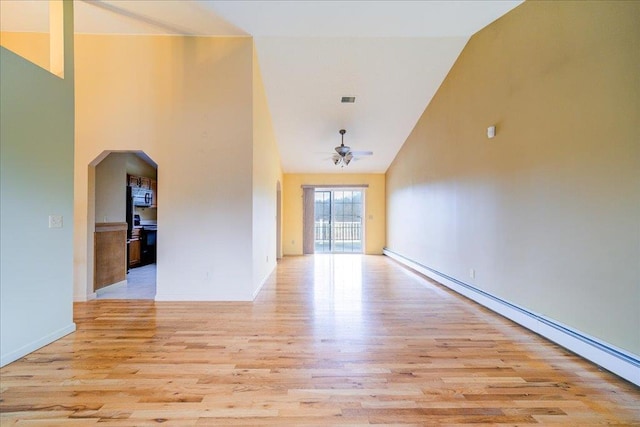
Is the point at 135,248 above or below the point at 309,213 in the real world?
below

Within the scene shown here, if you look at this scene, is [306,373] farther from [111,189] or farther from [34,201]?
[111,189]

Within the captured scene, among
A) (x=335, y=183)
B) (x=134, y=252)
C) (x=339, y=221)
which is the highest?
(x=335, y=183)

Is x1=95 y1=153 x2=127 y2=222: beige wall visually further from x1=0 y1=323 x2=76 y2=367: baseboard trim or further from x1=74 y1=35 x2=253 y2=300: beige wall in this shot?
x1=0 y1=323 x2=76 y2=367: baseboard trim

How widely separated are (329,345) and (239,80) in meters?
3.62

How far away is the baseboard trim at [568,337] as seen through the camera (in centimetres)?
212

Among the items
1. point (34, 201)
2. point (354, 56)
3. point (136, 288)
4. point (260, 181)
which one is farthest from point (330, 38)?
point (136, 288)

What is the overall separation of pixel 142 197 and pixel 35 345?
4683mm

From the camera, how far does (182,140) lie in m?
4.14

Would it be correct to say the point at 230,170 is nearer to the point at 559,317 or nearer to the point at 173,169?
the point at 173,169

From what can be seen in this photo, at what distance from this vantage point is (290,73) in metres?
4.70

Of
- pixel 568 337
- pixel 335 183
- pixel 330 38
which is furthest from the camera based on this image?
pixel 335 183

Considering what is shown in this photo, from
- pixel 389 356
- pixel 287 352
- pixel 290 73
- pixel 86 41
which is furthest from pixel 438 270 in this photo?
pixel 86 41

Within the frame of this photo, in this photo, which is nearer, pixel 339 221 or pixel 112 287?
pixel 112 287

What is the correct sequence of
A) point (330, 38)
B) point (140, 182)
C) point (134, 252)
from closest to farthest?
1. point (330, 38)
2. point (134, 252)
3. point (140, 182)
